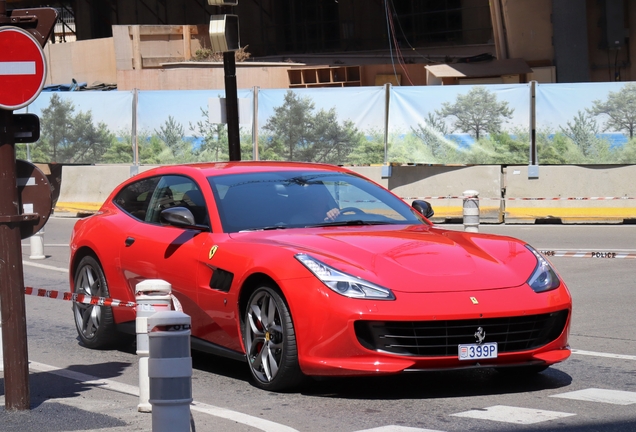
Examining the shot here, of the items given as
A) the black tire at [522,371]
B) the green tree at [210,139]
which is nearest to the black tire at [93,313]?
the black tire at [522,371]

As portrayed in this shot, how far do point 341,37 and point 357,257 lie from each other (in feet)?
146

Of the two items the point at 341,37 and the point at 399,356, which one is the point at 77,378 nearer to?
the point at 399,356

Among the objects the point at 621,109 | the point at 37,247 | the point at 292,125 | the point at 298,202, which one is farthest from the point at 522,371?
the point at 292,125

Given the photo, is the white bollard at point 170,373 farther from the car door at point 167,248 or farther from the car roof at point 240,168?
the car roof at point 240,168

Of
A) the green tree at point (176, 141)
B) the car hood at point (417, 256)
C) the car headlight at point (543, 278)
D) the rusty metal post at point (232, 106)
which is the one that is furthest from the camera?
the green tree at point (176, 141)

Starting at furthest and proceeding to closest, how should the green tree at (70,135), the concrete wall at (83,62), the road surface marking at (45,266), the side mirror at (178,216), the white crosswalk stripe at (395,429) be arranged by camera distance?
the concrete wall at (83,62), the green tree at (70,135), the road surface marking at (45,266), the side mirror at (178,216), the white crosswalk stripe at (395,429)

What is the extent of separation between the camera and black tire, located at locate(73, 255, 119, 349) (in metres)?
8.70

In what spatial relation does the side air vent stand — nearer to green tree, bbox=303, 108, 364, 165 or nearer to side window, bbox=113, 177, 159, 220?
side window, bbox=113, 177, 159, 220

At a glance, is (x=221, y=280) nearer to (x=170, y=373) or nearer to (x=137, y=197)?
(x=137, y=197)

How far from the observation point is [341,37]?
50312mm

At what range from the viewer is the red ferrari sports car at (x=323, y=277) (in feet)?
21.0

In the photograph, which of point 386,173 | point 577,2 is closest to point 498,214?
point 386,173

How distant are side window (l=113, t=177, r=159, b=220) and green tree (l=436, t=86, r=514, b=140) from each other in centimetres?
1245

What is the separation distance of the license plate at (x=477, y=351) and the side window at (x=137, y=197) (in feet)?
10.6
